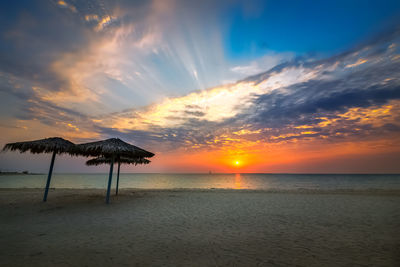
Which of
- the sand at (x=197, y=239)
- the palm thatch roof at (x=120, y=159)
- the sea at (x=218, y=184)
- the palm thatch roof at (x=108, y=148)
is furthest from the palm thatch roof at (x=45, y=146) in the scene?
the sea at (x=218, y=184)

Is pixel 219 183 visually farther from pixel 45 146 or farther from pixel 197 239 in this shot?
pixel 197 239

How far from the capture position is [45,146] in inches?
391

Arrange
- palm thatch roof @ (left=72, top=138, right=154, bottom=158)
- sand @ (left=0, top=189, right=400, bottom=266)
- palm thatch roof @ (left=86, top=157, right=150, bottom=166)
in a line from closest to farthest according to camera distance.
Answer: sand @ (left=0, top=189, right=400, bottom=266) < palm thatch roof @ (left=72, top=138, right=154, bottom=158) < palm thatch roof @ (left=86, top=157, right=150, bottom=166)

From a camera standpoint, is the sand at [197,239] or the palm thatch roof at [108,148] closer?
the sand at [197,239]

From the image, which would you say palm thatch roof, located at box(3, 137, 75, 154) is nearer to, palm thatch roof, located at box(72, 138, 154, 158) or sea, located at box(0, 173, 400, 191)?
palm thatch roof, located at box(72, 138, 154, 158)

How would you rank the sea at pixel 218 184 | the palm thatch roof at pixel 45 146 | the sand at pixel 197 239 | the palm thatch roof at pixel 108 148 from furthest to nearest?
1. the sea at pixel 218 184
2. the palm thatch roof at pixel 108 148
3. the palm thatch roof at pixel 45 146
4. the sand at pixel 197 239

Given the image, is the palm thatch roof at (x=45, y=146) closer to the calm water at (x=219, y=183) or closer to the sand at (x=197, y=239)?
the sand at (x=197, y=239)

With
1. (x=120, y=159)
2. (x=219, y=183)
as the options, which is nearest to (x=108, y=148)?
(x=120, y=159)

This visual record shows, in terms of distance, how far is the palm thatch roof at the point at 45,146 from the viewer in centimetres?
998

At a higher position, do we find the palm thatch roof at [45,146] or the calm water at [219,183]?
the palm thatch roof at [45,146]

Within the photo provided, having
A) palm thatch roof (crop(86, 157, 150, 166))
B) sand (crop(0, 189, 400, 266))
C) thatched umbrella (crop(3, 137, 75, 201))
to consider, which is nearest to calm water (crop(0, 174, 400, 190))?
palm thatch roof (crop(86, 157, 150, 166))

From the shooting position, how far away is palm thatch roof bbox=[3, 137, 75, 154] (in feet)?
32.8

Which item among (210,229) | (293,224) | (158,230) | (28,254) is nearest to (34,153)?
(28,254)

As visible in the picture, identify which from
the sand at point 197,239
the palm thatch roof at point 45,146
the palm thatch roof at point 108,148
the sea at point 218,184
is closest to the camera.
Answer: the sand at point 197,239
